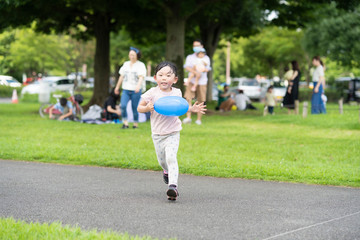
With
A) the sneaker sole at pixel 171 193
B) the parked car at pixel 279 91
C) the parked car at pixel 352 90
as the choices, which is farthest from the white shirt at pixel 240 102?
the sneaker sole at pixel 171 193

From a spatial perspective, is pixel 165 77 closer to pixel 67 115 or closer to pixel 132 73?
pixel 132 73

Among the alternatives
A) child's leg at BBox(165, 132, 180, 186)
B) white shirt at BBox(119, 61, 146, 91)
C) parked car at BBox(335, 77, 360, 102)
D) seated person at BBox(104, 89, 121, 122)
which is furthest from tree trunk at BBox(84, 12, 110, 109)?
parked car at BBox(335, 77, 360, 102)

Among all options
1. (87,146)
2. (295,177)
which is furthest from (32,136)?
(295,177)

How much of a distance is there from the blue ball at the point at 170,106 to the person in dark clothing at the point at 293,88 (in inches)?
545

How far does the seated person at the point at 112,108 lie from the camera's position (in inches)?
666

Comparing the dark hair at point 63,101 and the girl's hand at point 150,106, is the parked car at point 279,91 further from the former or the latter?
the girl's hand at point 150,106

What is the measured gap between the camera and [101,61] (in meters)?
25.2

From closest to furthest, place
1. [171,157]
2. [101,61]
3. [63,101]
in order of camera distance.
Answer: [171,157], [63,101], [101,61]

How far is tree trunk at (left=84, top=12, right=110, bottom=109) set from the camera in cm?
2508

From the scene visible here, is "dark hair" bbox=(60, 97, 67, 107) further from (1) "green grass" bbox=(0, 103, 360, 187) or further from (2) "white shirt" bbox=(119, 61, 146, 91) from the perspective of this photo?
(2) "white shirt" bbox=(119, 61, 146, 91)

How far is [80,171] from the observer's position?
8398mm

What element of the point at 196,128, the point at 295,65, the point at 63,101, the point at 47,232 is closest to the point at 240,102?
the point at 295,65

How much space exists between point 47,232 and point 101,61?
69.3 ft

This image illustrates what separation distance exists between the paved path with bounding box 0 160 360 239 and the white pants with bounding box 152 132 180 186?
0.97 feet
